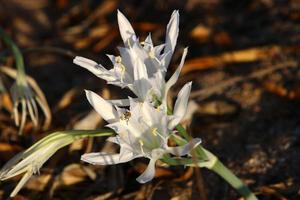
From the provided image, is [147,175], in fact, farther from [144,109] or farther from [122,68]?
[122,68]

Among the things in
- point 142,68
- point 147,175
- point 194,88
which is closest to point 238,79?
point 194,88

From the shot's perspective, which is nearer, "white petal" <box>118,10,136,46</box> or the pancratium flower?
the pancratium flower

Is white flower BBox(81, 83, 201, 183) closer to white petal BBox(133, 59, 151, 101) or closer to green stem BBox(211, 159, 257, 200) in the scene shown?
white petal BBox(133, 59, 151, 101)

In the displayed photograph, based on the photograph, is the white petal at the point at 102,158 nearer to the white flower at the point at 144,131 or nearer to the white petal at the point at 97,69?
the white flower at the point at 144,131

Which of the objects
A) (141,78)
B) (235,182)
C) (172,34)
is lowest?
(235,182)

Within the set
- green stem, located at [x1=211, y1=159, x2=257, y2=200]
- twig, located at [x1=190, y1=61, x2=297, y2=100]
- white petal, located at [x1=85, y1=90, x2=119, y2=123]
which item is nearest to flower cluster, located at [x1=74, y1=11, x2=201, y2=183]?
white petal, located at [x1=85, y1=90, x2=119, y2=123]

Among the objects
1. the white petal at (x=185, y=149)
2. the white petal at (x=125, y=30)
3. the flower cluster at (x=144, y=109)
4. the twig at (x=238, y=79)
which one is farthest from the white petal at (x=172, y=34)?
the twig at (x=238, y=79)

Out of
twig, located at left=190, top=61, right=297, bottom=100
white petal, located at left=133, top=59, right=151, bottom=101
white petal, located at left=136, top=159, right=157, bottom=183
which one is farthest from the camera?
twig, located at left=190, top=61, right=297, bottom=100

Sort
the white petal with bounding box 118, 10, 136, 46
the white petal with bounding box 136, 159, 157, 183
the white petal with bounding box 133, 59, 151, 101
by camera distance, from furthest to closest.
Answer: the white petal with bounding box 118, 10, 136, 46 < the white petal with bounding box 133, 59, 151, 101 < the white petal with bounding box 136, 159, 157, 183

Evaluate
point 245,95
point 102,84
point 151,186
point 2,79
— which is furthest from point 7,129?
point 245,95
